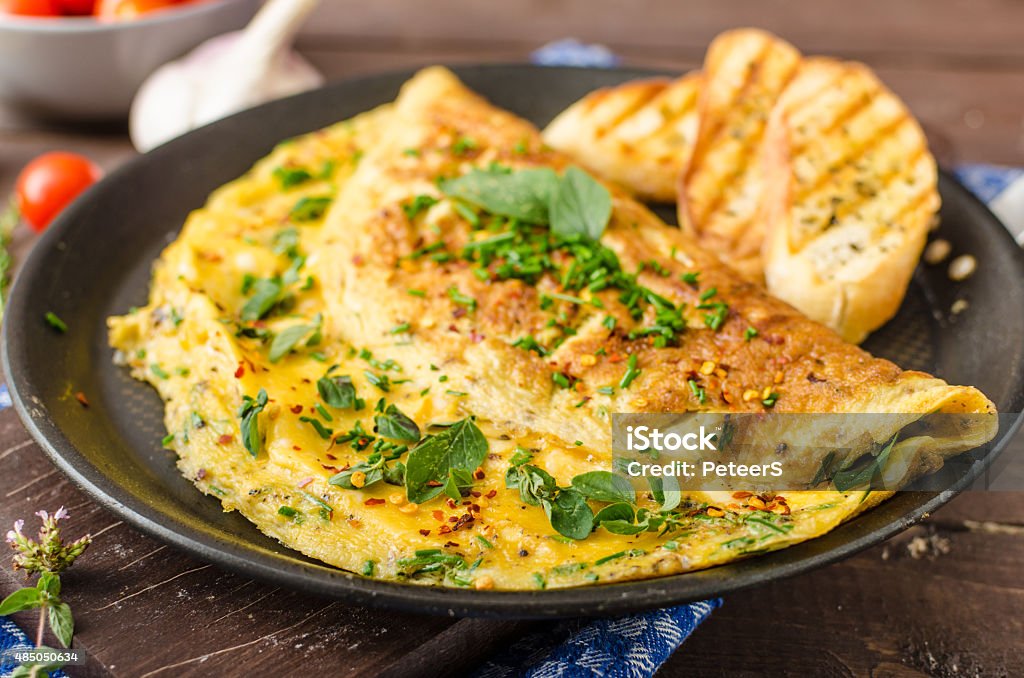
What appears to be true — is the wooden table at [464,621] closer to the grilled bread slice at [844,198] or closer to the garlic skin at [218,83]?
the grilled bread slice at [844,198]

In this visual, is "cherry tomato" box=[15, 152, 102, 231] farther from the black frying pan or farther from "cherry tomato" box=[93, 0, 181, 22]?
"cherry tomato" box=[93, 0, 181, 22]

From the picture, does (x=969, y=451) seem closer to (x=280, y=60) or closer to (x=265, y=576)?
(x=265, y=576)

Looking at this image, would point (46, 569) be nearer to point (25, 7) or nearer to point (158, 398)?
point (158, 398)

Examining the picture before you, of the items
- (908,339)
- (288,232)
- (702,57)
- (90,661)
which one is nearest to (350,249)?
(288,232)

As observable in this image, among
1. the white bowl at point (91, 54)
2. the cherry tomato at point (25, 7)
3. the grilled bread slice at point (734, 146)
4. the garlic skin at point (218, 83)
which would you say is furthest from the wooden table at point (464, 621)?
the cherry tomato at point (25, 7)

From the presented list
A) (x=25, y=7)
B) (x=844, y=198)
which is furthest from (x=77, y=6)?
(x=844, y=198)

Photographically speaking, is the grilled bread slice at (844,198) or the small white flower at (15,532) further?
the grilled bread slice at (844,198)
